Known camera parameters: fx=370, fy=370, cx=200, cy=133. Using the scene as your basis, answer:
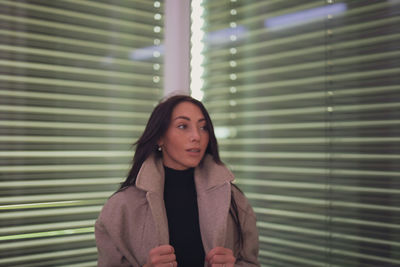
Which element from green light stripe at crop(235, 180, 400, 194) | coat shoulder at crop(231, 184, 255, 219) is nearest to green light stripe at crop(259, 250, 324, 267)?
green light stripe at crop(235, 180, 400, 194)

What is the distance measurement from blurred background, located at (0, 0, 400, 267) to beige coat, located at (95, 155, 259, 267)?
0.55m

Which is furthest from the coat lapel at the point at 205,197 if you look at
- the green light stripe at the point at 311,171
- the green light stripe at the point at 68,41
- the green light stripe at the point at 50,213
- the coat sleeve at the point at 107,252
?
the green light stripe at the point at 68,41

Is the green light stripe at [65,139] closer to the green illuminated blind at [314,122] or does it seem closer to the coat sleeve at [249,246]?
the green illuminated blind at [314,122]

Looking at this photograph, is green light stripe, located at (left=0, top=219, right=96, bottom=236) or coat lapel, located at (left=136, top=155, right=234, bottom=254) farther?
green light stripe, located at (left=0, top=219, right=96, bottom=236)

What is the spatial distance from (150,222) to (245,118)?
1096 millimetres

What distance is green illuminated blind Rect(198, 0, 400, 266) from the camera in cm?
182

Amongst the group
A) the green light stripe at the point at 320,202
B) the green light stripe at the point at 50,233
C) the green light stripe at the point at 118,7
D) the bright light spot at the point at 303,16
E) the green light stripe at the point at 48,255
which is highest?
the green light stripe at the point at 118,7

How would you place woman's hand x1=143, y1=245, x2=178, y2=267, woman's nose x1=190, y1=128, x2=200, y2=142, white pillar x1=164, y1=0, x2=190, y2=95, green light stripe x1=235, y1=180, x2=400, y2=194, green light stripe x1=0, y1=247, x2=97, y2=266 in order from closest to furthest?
woman's hand x1=143, y1=245, x2=178, y2=267 → woman's nose x1=190, y1=128, x2=200, y2=142 → green light stripe x1=235, y1=180, x2=400, y2=194 → green light stripe x1=0, y1=247, x2=97, y2=266 → white pillar x1=164, y1=0, x2=190, y2=95

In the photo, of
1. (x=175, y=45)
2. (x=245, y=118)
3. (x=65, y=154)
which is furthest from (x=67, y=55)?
(x=245, y=118)

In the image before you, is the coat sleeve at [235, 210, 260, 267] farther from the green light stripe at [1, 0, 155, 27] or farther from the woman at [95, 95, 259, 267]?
the green light stripe at [1, 0, 155, 27]

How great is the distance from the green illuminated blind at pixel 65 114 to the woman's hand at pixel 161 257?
33.5 inches

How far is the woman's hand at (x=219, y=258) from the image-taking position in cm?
154

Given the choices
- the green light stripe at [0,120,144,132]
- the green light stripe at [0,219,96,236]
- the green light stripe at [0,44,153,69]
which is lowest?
the green light stripe at [0,219,96,236]

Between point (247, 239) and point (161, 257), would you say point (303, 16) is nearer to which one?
point (247, 239)
